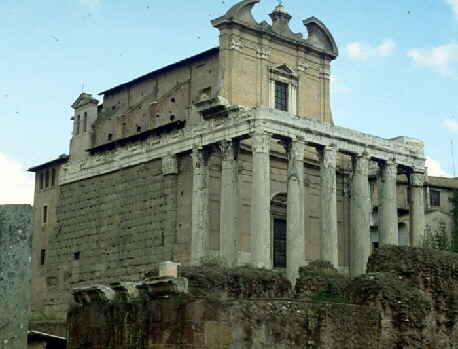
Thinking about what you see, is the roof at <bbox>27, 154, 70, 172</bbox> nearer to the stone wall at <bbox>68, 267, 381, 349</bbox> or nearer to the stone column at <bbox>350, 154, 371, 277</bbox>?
the stone column at <bbox>350, 154, 371, 277</bbox>

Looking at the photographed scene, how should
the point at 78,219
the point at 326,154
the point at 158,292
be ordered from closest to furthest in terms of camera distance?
the point at 158,292 < the point at 326,154 < the point at 78,219

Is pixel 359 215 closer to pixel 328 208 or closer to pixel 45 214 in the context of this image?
pixel 328 208

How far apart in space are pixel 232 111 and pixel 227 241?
595 centimetres

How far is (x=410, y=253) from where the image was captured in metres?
19.0

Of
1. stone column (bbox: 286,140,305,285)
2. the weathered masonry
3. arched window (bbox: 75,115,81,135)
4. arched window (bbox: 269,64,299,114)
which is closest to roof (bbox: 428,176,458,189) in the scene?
the weathered masonry

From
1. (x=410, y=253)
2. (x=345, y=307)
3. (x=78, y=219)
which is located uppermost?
(x=78, y=219)

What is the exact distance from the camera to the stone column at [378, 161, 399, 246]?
3856 centimetres

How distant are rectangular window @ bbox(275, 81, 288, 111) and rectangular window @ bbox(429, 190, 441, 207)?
12926 mm

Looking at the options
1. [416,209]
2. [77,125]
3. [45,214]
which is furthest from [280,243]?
[45,214]

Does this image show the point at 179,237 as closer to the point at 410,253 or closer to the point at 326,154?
the point at 326,154

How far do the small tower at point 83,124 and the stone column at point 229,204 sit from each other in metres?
12.9

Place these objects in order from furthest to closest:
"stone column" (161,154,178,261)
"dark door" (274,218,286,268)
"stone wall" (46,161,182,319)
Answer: "dark door" (274,218,286,268) < "stone wall" (46,161,182,319) < "stone column" (161,154,178,261)

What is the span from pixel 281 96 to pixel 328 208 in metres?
7.49

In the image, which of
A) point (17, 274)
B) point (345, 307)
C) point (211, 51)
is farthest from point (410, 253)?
point (211, 51)
